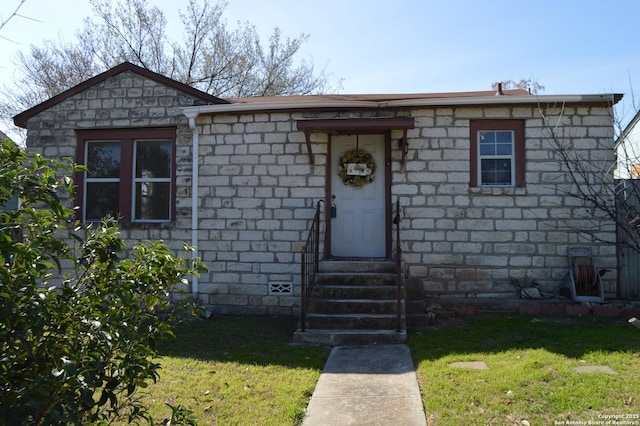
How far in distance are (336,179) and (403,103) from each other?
1.70 m

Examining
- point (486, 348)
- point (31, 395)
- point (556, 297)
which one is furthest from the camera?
point (556, 297)

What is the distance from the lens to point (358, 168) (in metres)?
8.29

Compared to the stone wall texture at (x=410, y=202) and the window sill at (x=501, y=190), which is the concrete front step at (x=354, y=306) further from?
the window sill at (x=501, y=190)

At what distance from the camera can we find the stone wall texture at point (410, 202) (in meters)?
7.79

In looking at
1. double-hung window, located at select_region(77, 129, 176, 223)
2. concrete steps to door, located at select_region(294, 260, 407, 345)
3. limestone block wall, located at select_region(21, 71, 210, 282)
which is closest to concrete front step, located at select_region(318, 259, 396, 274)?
concrete steps to door, located at select_region(294, 260, 407, 345)

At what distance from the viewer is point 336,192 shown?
332 inches

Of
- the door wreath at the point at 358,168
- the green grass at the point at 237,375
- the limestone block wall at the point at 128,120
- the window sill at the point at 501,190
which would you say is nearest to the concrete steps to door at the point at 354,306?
the green grass at the point at 237,375

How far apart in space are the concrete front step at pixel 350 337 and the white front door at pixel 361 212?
2098 millimetres

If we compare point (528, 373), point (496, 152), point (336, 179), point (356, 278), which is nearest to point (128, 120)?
point (336, 179)

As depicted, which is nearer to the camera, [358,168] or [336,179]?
[358,168]

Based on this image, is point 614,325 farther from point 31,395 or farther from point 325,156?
point 31,395

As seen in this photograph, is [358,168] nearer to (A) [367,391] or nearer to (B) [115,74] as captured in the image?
(A) [367,391]

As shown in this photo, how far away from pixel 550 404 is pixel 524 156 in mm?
4955

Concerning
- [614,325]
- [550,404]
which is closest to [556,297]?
[614,325]
